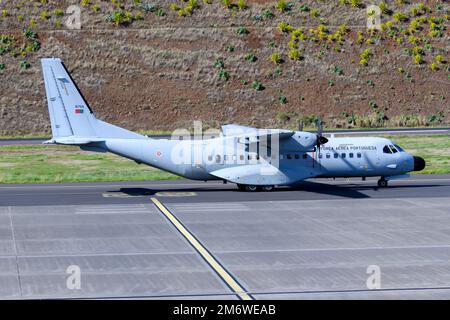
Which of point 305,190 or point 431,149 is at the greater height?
point 431,149

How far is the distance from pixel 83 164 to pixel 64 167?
6.68 feet

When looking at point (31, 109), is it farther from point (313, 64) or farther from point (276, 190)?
point (276, 190)

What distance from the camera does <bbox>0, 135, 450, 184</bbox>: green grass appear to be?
49.6 m

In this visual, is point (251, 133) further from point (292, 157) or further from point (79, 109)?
point (79, 109)

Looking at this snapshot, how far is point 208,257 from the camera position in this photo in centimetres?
2522

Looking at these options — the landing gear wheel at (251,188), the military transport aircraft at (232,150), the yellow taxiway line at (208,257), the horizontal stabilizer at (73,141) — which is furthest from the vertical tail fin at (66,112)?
the landing gear wheel at (251,188)

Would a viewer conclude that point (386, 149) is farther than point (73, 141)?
Yes

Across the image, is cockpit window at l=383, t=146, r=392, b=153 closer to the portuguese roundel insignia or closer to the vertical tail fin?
the vertical tail fin

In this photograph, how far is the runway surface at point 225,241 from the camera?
829 inches

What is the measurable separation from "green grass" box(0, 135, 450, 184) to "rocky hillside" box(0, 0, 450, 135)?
58.6 ft

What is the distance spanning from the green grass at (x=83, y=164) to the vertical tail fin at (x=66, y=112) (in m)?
8.70

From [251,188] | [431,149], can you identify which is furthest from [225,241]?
[431,149]
